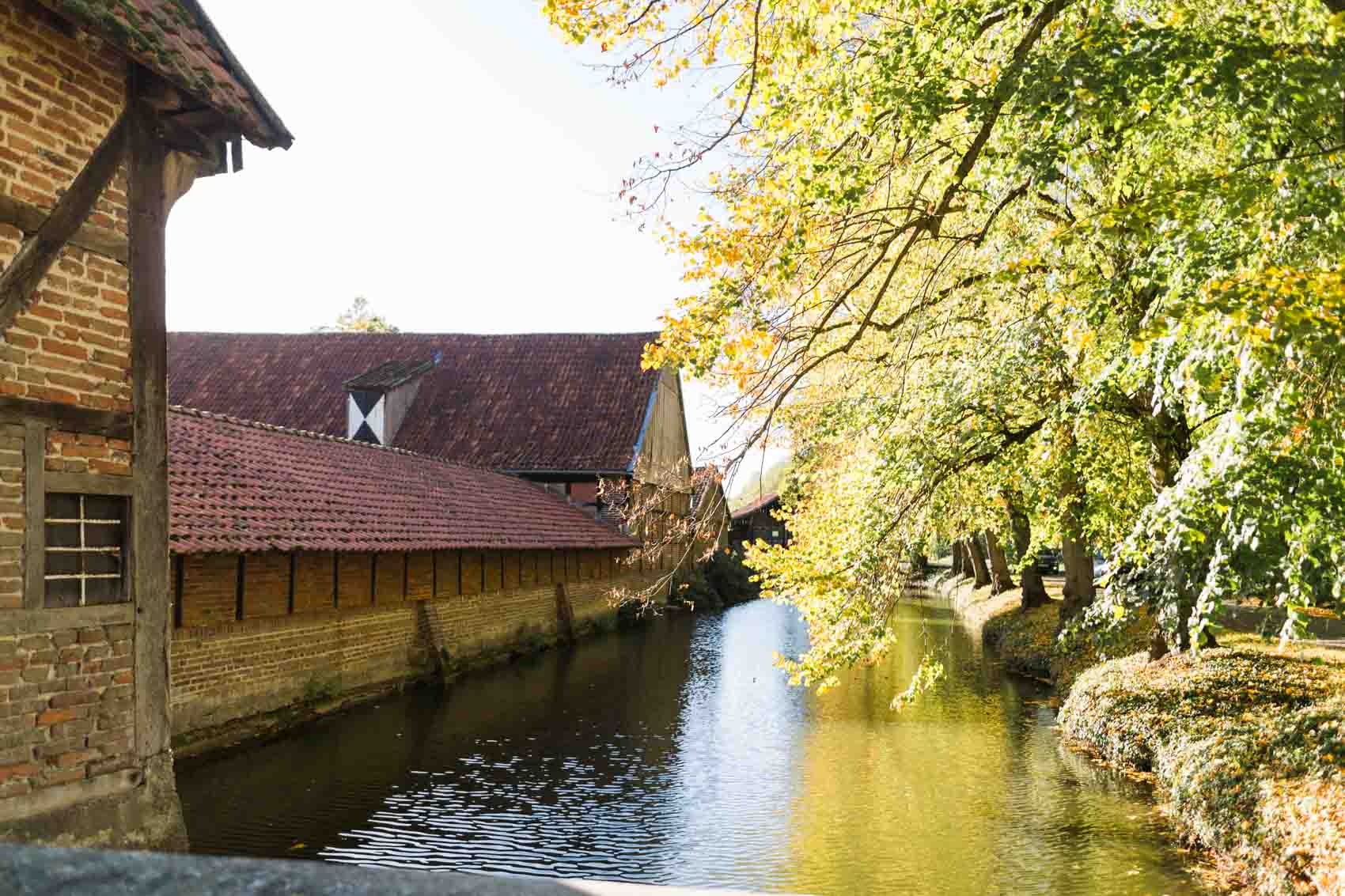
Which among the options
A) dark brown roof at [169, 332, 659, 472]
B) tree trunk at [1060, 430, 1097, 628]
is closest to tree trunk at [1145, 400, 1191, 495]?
tree trunk at [1060, 430, 1097, 628]

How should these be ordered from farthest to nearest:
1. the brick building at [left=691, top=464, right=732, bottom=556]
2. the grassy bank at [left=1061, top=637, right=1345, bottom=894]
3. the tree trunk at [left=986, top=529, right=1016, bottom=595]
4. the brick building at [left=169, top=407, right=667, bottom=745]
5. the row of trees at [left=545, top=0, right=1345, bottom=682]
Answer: the tree trunk at [left=986, top=529, right=1016, bottom=595]
the brick building at [left=169, top=407, right=667, bottom=745]
the brick building at [left=691, top=464, right=732, bottom=556]
the grassy bank at [left=1061, top=637, right=1345, bottom=894]
the row of trees at [left=545, top=0, right=1345, bottom=682]

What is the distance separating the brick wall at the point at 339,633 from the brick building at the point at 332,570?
3cm

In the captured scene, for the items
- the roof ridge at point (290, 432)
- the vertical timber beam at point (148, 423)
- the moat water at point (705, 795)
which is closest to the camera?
the vertical timber beam at point (148, 423)

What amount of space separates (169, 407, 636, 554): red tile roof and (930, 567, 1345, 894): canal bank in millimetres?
10834

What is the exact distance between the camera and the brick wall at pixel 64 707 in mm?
6277

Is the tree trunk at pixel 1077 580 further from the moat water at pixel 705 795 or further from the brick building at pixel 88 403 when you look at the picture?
the brick building at pixel 88 403

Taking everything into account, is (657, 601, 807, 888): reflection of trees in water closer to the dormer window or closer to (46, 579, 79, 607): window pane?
(46, 579, 79, 607): window pane

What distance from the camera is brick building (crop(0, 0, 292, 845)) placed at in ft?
21.0

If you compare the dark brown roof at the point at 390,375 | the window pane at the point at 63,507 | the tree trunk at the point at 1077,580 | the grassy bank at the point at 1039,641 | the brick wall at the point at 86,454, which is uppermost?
the dark brown roof at the point at 390,375

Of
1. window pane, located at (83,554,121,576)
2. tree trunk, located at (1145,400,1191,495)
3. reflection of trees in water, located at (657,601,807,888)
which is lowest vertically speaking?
reflection of trees in water, located at (657,601,807,888)

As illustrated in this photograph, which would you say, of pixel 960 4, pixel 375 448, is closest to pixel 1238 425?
pixel 960 4

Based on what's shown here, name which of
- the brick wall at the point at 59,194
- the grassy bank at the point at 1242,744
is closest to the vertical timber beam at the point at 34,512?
the brick wall at the point at 59,194

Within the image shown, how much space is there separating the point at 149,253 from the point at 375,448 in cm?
1563

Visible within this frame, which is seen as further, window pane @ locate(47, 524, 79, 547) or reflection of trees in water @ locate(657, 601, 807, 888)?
reflection of trees in water @ locate(657, 601, 807, 888)
